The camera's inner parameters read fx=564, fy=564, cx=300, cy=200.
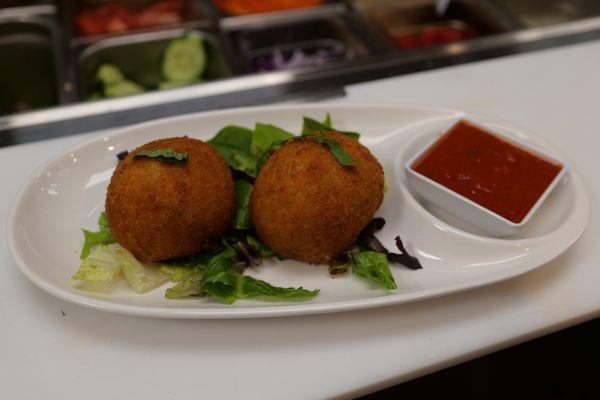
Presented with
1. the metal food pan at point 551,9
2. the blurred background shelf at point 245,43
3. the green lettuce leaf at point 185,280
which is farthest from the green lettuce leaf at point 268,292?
the metal food pan at point 551,9

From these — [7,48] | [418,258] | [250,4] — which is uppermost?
[250,4]

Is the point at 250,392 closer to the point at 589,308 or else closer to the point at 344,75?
the point at 589,308

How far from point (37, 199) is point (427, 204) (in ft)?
4.28

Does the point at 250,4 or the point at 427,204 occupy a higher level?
the point at 250,4

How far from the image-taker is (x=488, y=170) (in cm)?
190

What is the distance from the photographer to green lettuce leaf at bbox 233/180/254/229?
1.82 metres

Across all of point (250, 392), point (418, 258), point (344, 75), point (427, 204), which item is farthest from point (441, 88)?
point (250, 392)

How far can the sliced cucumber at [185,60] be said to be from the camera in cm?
296

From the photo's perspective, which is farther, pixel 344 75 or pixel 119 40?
pixel 119 40

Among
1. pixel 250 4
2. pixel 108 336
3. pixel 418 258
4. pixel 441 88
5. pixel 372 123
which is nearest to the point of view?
pixel 108 336

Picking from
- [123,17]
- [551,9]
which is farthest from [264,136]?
[551,9]

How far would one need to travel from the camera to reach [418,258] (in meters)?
1.79

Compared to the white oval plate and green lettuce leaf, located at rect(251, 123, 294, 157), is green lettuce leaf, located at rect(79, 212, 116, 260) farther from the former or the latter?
green lettuce leaf, located at rect(251, 123, 294, 157)

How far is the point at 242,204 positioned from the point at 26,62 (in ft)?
6.45
